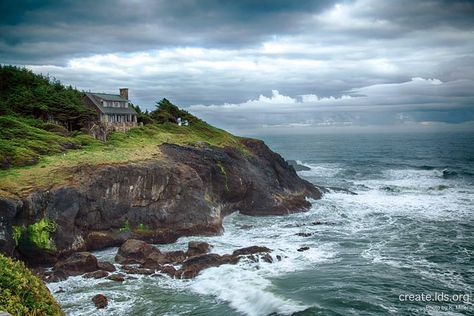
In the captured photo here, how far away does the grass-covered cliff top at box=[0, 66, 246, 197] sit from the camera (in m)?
36.6

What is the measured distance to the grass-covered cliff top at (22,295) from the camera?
12.9 m

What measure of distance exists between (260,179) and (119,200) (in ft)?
66.5

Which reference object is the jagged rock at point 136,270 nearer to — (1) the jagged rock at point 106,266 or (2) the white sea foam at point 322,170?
(1) the jagged rock at point 106,266

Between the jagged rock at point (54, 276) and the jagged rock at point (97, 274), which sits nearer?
the jagged rock at point (54, 276)

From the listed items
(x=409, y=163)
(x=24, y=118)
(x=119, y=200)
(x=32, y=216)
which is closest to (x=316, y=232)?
(x=119, y=200)

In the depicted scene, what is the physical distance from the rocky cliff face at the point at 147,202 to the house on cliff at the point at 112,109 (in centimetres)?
1583

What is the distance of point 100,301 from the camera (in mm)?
25531

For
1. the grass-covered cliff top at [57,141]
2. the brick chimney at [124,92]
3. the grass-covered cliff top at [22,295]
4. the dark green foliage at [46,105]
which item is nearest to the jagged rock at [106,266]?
the grass-covered cliff top at [57,141]

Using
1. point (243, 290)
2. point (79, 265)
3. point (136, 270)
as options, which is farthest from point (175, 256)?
point (243, 290)

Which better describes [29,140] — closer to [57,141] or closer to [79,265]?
[57,141]

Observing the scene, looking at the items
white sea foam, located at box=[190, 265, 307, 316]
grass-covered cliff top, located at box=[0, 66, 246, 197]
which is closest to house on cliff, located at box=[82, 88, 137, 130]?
grass-covered cliff top, located at box=[0, 66, 246, 197]

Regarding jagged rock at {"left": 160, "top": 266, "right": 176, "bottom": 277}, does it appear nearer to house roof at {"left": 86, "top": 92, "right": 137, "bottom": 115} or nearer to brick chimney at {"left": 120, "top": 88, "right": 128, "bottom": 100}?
house roof at {"left": 86, "top": 92, "right": 137, "bottom": 115}

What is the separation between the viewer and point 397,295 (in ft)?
86.8

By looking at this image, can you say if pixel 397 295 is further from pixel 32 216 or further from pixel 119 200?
pixel 32 216
